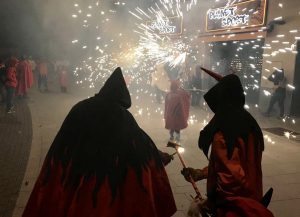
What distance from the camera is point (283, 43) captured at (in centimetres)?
1198

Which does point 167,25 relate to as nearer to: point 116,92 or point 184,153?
point 184,153

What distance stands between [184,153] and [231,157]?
4.87 meters

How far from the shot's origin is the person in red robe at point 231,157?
2473 mm

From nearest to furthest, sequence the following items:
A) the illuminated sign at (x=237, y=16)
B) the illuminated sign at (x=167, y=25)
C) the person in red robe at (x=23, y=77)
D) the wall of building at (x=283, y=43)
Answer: the wall of building at (x=283, y=43)
the illuminated sign at (x=237, y=16)
the person in red robe at (x=23, y=77)
the illuminated sign at (x=167, y=25)

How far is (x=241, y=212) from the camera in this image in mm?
2346

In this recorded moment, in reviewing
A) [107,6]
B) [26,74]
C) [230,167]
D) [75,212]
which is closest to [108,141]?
[75,212]

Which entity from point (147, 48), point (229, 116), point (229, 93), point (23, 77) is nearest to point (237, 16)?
point (147, 48)

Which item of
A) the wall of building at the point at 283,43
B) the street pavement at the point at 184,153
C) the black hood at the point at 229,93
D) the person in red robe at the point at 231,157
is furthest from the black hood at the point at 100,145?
the wall of building at the point at 283,43

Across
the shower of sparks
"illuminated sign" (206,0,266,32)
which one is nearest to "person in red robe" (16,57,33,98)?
the shower of sparks

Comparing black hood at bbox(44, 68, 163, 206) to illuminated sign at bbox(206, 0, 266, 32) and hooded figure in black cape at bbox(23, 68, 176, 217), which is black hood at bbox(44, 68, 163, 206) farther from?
illuminated sign at bbox(206, 0, 266, 32)

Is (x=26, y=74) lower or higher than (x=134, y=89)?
higher

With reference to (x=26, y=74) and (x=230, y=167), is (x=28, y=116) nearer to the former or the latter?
(x=26, y=74)

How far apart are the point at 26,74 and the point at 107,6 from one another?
32.4 feet

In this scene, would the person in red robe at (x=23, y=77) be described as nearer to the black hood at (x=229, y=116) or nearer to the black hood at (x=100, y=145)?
the black hood at (x=100, y=145)
